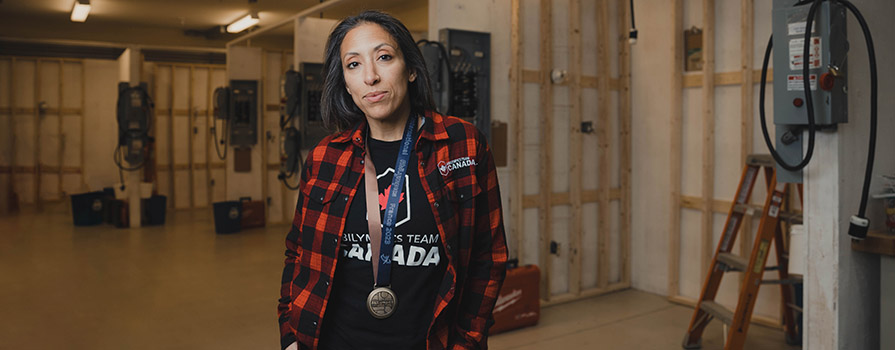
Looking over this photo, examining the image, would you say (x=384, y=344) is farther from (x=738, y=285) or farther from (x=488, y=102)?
(x=738, y=285)

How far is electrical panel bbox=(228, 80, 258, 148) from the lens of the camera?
9.55 meters

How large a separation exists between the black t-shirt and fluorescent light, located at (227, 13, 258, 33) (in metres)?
8.77

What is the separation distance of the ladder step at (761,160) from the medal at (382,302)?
11.1ft

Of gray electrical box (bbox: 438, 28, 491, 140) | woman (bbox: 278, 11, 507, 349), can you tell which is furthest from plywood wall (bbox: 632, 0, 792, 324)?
woman (bbox: 278, 11, 507, 349)

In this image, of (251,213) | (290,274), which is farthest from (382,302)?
(251,213)

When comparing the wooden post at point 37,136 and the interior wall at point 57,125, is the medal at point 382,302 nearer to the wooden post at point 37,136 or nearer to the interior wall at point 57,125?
the interior wall at point 57,125

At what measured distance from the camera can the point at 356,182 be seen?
1.62m

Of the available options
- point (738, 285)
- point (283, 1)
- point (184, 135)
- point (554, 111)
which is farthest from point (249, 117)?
point (738, 285)

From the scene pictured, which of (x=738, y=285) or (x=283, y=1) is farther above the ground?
(x=283, y=1)

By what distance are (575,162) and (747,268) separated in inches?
73.4

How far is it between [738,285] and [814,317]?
2.39 metres

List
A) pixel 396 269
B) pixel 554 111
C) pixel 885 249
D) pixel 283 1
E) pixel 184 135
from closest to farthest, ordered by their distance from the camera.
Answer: pixel 396 269, pixel 885 249, pixel 554 111, pixel 283 1, pixel 184 135

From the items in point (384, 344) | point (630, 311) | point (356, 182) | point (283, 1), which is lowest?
point (630, 311)

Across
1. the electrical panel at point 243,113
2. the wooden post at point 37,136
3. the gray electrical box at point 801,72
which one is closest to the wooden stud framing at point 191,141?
the wooden post at point 37,136
